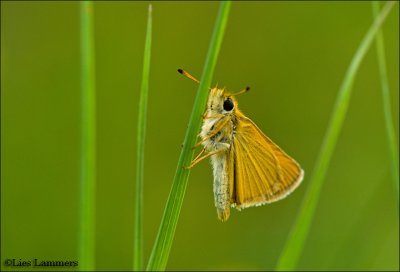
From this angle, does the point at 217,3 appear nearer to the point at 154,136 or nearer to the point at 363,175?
the point at 154,136

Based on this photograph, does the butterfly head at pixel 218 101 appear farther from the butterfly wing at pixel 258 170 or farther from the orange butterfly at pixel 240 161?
the butterfly wing at pixel 258 170

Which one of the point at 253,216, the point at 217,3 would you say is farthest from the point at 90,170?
the point at 217,3

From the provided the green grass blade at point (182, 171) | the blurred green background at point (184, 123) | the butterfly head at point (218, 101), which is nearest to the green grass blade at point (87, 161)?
the green grass blade at point (182, 171)

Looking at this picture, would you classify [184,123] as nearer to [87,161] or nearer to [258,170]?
[258,170]

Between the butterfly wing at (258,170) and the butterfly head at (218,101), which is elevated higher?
the butterfly head at (218,101)

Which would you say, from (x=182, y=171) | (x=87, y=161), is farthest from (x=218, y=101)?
(x=87, y=161)
